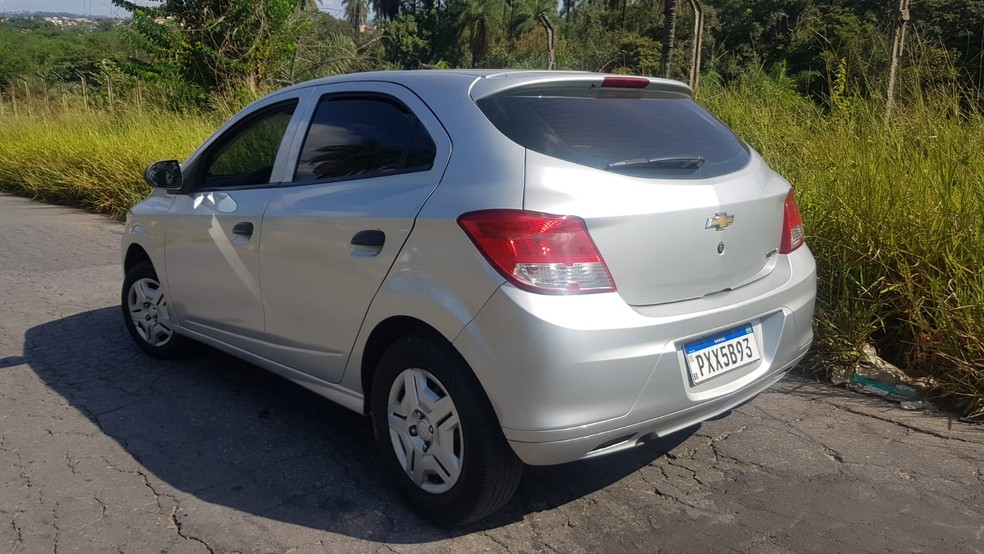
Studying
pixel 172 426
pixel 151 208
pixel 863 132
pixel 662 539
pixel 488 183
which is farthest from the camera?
pixel 863 132

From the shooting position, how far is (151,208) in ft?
15.4

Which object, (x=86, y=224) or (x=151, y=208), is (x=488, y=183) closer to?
(x=151, y=208)

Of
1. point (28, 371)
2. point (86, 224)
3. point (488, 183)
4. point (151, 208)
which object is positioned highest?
point (488, 183)

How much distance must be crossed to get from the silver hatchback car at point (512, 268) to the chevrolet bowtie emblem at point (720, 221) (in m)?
0.01

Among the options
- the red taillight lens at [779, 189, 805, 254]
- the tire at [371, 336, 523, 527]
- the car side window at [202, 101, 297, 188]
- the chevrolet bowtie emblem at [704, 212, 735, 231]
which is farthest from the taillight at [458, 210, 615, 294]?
the car side window at [202, 101, 297, 188]

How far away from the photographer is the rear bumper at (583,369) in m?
2.54

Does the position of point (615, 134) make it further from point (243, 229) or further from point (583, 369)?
point (243, 229)

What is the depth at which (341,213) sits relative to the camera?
325cm

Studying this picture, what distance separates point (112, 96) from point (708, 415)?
1582cm

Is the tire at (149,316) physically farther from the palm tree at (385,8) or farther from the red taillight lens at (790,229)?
the palm tree at (385,8)

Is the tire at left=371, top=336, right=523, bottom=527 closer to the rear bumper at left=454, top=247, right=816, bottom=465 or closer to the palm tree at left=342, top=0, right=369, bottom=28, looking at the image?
the rear bumper at left=454, top=247, right=816, bottom=465

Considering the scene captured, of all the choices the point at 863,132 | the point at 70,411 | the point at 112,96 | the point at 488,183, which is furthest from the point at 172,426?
the point at 112,96

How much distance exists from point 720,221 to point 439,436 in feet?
4.25

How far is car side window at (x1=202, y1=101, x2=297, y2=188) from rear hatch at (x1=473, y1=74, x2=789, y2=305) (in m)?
1.31
